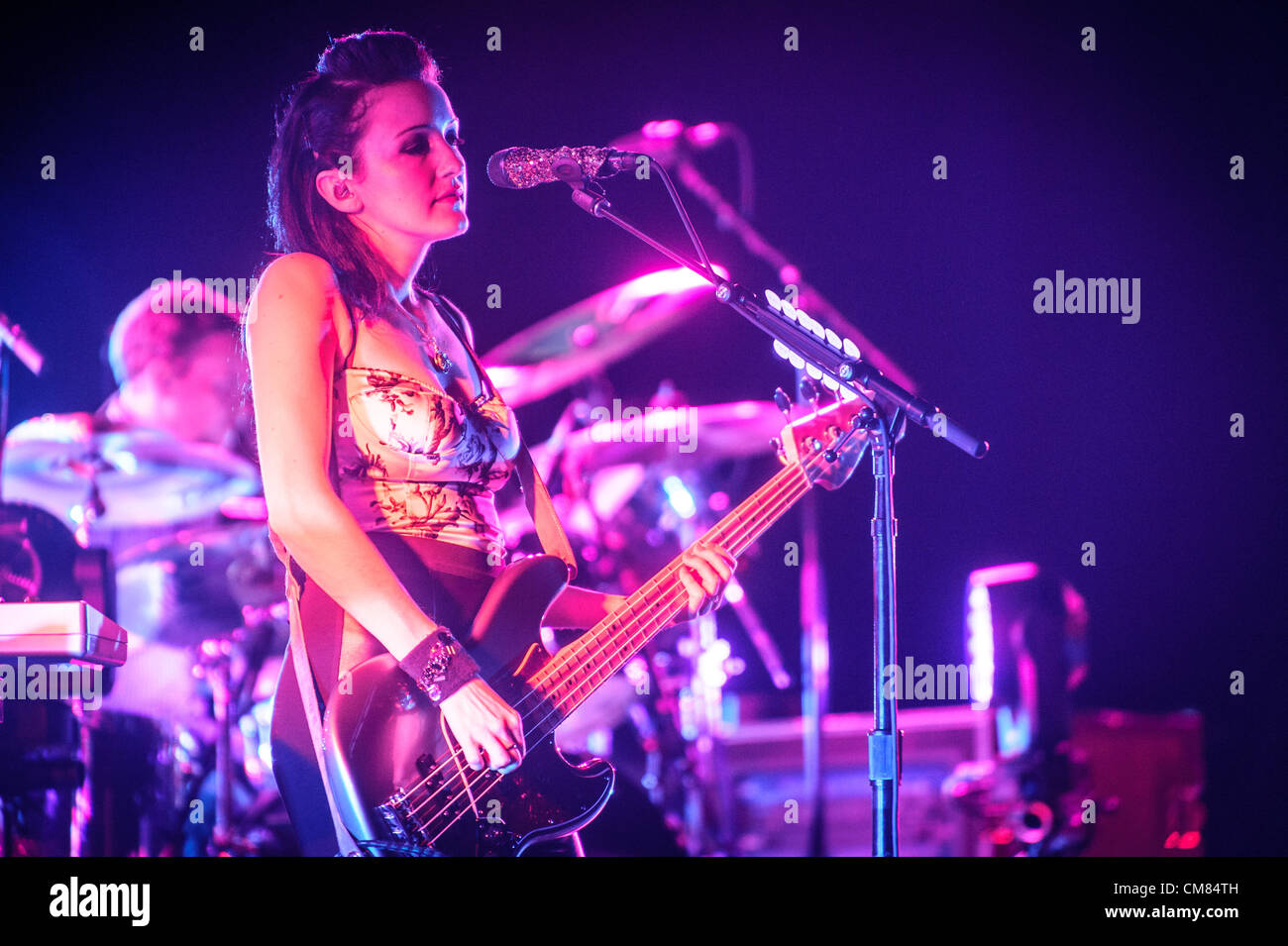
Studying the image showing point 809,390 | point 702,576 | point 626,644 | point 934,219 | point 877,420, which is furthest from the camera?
point 934,219

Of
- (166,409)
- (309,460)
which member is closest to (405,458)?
(309,460)

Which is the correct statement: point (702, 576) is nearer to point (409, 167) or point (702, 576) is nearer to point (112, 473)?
→ point (409, 167)

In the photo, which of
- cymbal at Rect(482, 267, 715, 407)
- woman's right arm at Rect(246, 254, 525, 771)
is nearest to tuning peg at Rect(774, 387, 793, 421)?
cymbal at Rect(482, 267, 715, 407)

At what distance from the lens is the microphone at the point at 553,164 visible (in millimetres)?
2438

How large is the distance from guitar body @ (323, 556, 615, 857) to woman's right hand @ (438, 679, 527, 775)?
48 mm

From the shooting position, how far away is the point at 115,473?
3.43m

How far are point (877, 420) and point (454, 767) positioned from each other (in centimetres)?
113

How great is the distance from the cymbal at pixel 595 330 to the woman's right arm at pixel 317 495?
3.56ft

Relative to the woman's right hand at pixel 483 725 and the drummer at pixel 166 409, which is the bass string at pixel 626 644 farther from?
the drummer at pixel 166 409

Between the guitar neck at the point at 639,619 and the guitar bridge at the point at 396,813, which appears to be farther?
the guitar neck at the point at 639,619

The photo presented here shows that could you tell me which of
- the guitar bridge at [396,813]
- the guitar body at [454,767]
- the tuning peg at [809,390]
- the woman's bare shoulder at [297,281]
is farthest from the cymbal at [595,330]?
the guitar bridge at [396,813]

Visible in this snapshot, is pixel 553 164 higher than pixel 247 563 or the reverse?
higher

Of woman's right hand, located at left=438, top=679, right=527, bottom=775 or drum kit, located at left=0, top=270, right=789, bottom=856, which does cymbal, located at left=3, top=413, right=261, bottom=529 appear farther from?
woman's right hand, located at left=438, top=679, right=527, bottom=775

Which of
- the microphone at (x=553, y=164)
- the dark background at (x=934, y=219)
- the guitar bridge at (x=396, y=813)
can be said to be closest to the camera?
the guitar bridge at (x=396, y=813)
